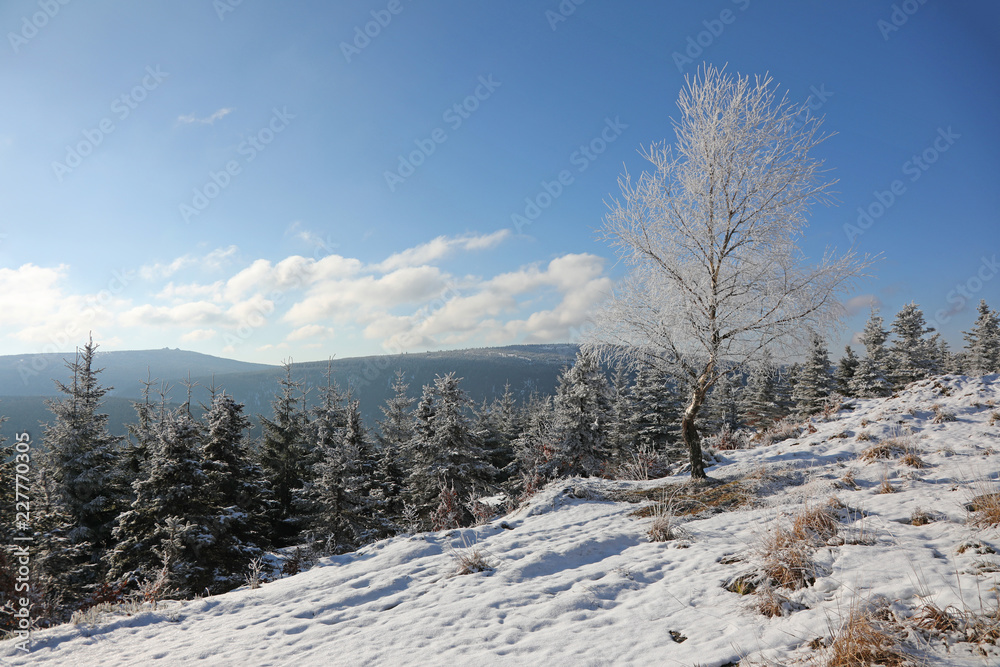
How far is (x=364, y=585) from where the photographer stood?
228 inches

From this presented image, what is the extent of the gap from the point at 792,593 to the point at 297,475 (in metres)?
29.0

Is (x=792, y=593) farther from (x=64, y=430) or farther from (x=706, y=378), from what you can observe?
(x=64, y=430)

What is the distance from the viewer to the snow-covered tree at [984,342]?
38.3m

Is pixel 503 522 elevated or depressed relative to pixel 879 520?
depressed

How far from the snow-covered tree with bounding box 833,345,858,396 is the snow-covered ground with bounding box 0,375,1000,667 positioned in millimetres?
35437

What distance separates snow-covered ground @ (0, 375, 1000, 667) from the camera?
3.12 meters

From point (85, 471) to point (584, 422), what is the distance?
76.5 feet

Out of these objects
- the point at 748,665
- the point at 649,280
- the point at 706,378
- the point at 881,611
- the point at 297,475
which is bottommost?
the point at 297,475

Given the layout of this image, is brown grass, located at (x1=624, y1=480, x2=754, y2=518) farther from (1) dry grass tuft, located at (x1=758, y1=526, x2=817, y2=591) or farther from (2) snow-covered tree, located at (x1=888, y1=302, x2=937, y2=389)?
(2) snow-covered tree, located at (x1=888, y1=302, x2=937, y2=389)

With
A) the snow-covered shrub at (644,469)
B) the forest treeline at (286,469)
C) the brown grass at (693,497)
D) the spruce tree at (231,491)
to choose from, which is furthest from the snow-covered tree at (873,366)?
the spruce tree at (231,491)

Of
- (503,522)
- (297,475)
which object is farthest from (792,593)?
(297,475)

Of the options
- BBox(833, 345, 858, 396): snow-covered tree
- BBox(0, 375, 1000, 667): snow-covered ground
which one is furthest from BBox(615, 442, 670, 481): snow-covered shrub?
BBox(833, 345, 858, 396): snow-covered tree

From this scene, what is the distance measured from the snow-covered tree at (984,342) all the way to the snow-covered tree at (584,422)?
1526 inches

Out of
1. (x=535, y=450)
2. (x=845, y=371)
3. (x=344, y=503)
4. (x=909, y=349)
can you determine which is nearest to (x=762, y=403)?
(x=845, y=371)
